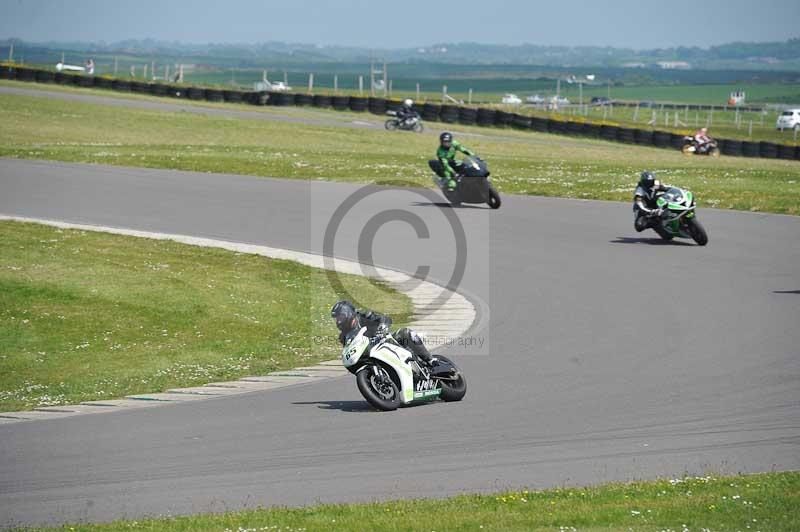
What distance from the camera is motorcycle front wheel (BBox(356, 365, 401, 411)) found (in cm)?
1171

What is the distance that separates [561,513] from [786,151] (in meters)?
41.0

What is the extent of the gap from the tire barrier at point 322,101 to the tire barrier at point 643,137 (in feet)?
62.1

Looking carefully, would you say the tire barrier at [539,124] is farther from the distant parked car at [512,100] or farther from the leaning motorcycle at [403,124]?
the distant parked car at [512,100]

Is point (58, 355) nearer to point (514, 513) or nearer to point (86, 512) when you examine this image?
point (86, 512)

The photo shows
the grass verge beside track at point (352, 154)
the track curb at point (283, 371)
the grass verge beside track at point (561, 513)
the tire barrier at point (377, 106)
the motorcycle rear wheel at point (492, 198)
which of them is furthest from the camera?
the tire barrier at point (377, 106)

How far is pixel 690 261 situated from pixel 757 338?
616cm

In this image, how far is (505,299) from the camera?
18.1 meters

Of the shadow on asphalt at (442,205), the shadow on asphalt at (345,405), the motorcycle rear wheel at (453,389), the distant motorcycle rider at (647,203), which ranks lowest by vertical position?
the shadow on asphalt at (345,405)

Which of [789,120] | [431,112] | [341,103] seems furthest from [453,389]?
[789,120]

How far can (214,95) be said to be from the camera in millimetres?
69062

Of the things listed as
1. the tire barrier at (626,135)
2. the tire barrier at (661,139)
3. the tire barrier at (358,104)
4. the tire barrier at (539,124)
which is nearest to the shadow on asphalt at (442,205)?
the tire barrier at (661,139)

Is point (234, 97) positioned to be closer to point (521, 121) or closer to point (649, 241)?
point (521, 121)

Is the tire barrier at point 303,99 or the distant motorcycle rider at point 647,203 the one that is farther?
the tire barrier at point 303,99

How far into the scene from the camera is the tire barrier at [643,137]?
53531mm
